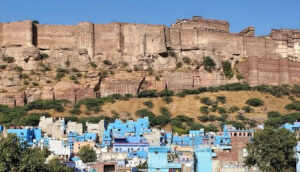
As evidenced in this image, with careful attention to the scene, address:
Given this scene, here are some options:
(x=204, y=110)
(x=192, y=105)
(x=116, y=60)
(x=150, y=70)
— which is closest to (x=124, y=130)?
(x=204, y=110)

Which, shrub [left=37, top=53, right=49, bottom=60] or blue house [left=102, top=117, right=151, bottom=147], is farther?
shrub [left=37, top=53, right=49, bottom=60]

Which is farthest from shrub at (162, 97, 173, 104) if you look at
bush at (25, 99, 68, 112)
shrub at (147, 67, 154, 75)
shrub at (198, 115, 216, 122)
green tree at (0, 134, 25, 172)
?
green tree at (0, 134, 25, 172)

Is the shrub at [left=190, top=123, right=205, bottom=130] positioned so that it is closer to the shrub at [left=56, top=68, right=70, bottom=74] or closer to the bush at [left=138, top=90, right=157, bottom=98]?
the bush at [left=138, top=90, right=157, bottom=98]

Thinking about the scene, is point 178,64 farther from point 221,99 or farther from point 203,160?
point 203,160

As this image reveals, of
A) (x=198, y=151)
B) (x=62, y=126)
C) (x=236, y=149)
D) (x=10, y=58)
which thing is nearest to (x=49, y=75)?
(x=10, y=58)

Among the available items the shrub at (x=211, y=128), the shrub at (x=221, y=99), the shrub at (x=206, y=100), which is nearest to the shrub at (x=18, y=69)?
the shrub at (x=206, y=100)

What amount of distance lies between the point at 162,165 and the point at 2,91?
26.8m

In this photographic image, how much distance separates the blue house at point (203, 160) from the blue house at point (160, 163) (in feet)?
3.51

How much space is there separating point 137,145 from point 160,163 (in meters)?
11.5

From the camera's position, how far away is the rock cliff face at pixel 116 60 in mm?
44156

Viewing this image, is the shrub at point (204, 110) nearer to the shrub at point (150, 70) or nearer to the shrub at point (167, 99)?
the shrub at point (167, 99)

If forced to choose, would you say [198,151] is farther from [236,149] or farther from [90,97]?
→ [90,97]

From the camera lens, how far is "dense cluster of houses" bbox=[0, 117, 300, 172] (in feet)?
62.8

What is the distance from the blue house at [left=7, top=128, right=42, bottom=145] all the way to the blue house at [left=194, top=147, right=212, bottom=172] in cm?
1329
